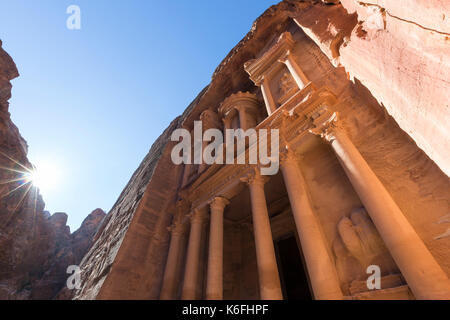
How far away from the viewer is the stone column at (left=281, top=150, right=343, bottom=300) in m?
4.64

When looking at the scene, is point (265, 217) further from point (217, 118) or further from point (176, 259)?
point (217, 118)

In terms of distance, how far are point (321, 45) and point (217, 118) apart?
9331 mm

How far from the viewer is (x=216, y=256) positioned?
792 cm

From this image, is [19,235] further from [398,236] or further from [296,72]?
[398,236]

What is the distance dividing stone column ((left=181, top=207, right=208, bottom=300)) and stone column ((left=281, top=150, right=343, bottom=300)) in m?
4.96

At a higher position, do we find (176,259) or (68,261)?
(68,261)

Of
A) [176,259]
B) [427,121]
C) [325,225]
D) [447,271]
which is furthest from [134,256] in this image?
[427,121]

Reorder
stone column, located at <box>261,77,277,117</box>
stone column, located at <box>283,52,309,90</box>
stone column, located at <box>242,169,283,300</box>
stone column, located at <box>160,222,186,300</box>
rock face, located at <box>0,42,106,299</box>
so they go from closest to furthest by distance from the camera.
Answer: stone column, located at <box>242,169,283,300</box>, stone column, located at <box>160,222,186,300</box>, stone column, located at <box>283,52,309,90</box>, stone column, located at <box>261,77,277,117</box>, rock face, located at <box>0,42,106,299</box>

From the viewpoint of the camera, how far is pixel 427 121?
12.5 ft

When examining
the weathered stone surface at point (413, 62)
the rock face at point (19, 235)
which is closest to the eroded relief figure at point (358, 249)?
the weathered stone surface at point (413, 62)

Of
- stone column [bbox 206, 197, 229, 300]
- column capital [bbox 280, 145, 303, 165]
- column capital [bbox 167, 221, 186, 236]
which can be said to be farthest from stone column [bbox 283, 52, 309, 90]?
column capital [bbox 167, 221, 186, 236]

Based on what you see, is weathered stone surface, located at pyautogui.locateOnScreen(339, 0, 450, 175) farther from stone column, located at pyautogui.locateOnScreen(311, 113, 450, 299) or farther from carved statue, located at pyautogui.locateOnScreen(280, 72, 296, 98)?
carved statue, located at pyautogui.locateOnScreen(280, 72, 296, 98)

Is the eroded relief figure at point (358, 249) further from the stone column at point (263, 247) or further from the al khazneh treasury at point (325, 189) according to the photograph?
the stone column at point (263, 247)

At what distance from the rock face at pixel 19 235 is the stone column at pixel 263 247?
54.1ft
